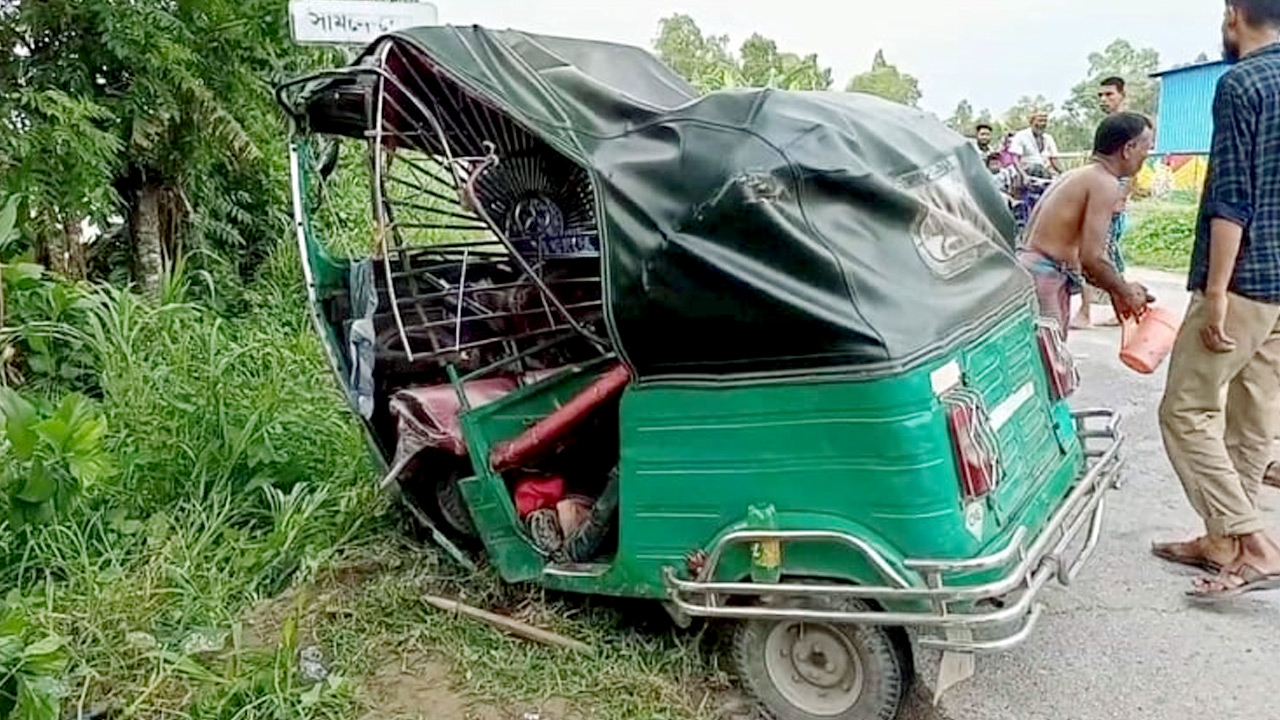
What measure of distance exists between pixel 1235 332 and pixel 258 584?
11.0 feet

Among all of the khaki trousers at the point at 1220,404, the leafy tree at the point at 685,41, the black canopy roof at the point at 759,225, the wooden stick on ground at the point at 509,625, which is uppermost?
A: the leafy tree at the point at 685,41

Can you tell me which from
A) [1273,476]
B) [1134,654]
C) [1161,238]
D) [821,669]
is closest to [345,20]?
[821,669]

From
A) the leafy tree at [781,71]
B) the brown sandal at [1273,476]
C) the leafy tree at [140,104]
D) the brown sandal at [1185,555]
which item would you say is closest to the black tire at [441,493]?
the brown sandal at [1185,555]

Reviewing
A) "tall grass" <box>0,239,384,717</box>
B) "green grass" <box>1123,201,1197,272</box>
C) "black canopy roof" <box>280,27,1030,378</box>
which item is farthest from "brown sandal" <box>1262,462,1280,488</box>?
"green grass" <box>1123,201,1197,272</box>

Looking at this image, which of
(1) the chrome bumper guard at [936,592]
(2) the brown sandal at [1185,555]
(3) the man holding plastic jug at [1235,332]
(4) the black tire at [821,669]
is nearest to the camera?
(1) the chrome bumper guard at [936,592]

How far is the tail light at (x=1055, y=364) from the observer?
334cm

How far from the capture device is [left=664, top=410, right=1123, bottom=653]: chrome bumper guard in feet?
7.97

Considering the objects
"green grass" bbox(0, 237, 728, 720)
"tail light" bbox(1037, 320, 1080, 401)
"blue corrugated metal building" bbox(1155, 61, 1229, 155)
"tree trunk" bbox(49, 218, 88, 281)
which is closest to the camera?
"green grass" bbox(0, 237, 728, 720)

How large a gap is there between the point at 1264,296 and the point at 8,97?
5.33 m

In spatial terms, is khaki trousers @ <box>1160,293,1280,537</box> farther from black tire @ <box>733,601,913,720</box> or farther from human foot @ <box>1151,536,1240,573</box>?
black tire @ <box>733,601,913,720</box>

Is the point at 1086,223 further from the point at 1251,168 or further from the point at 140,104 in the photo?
the point at 140,104

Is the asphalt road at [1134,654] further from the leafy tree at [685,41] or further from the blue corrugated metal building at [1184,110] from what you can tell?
the blue corrugated metal building at [1184,110]

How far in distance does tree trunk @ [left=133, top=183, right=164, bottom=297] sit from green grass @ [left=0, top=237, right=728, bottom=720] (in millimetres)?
1234

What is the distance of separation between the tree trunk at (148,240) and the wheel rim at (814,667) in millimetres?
4889
